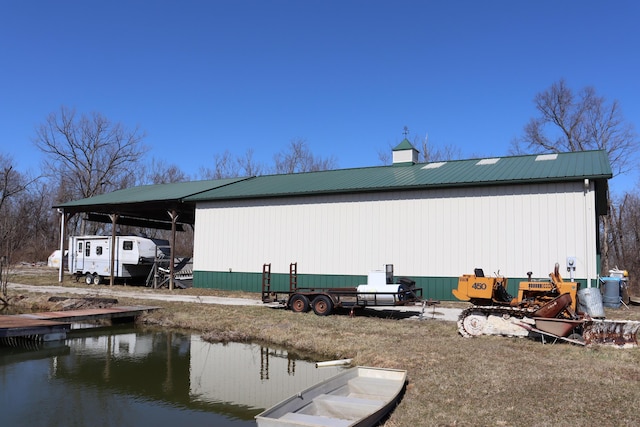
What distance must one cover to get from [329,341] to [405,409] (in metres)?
5.34

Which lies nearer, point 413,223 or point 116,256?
point 413,223

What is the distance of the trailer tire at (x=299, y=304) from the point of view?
53.4 feet

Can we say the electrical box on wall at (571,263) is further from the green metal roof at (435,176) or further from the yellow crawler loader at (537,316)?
the yellow crawler loader at (537,316)

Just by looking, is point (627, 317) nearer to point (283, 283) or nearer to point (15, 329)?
point (283, 283)

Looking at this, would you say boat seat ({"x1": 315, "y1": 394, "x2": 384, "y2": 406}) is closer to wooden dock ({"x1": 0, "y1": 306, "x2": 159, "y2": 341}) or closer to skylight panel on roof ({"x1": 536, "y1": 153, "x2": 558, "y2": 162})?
wooden dock ({"x1": 0, "y1": 306, "x2": 159, "y2": 341})

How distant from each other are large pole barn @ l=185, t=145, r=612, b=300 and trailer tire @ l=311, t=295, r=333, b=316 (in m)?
5.86

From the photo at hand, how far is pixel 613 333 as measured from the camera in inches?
419

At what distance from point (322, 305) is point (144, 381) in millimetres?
7080

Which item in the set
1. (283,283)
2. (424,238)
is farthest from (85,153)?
(424,238)

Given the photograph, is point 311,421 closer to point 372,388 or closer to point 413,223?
point 372,388

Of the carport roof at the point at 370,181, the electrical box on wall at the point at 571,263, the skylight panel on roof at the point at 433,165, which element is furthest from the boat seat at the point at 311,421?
the skylight panel on roof at the point at 433,165

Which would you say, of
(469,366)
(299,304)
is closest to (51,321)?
(299,304)

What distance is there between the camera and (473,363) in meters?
9.25

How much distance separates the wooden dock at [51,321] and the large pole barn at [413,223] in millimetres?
8362
